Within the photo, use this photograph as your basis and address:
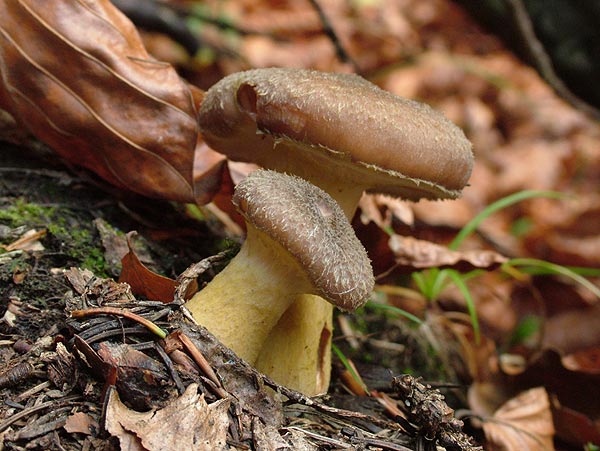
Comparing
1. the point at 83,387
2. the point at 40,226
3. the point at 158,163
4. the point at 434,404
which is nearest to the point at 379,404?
the point at 434,404

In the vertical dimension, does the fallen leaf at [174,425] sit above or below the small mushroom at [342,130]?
below

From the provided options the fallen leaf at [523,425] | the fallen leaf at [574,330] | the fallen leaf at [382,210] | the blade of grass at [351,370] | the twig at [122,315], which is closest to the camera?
the twig at [122,315]

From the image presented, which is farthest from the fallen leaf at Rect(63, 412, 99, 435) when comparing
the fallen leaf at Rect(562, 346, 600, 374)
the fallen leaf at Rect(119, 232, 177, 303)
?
the fallen leaf at Rect(562, 346, 600, 374)

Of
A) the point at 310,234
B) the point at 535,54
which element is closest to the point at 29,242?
the point at 310,234

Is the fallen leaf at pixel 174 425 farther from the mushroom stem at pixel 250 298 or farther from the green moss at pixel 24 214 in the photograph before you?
the green moss at pixel 24 214

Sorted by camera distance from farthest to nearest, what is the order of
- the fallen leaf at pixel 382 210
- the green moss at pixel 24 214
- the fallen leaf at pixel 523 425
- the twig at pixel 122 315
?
the fallen leaf at pixel 382 210, the fallen leaf at pixel 523 425, the green moss at pixel 24 214, the twig at pixel 122 315

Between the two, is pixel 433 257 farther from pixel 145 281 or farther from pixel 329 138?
pixel 145 281

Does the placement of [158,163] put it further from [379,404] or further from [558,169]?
[558,169]

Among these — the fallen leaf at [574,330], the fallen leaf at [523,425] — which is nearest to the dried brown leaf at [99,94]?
the fallen leaf at [523,425]
